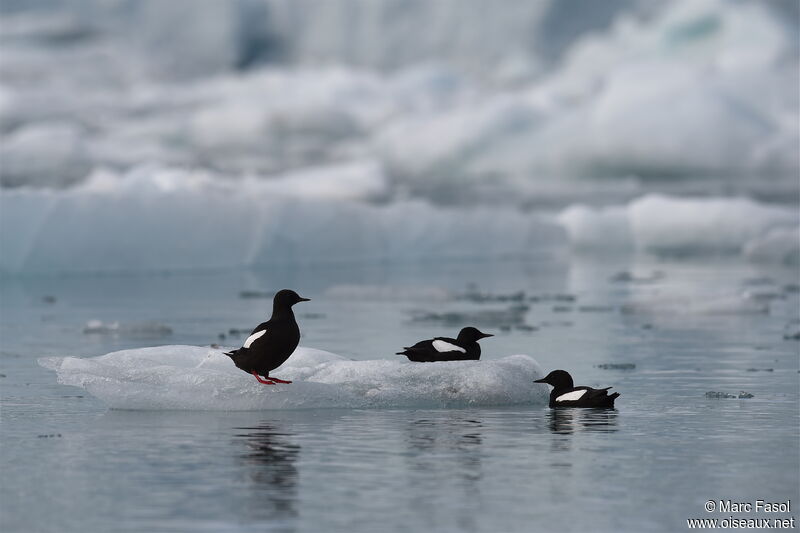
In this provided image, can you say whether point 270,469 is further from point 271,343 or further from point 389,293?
point 389,293

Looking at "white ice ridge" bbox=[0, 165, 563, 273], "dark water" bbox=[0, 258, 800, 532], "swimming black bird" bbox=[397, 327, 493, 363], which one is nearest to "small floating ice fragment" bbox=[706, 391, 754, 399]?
"dark water" bbox=[0, 258, 800, 532]

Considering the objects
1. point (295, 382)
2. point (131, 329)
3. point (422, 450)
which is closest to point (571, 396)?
point (295, 382)

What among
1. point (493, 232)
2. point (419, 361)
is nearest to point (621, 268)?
point (493, 232)

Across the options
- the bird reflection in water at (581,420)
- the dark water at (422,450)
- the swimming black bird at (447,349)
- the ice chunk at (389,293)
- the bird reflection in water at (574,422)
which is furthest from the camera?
the ice chunk at (389,293)

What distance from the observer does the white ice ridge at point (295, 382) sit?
772 cm

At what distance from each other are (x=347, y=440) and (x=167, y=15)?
1425 inches

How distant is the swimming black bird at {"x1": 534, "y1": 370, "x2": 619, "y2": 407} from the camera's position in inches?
312

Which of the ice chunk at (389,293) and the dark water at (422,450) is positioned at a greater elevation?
the ice chunk at (389,293)

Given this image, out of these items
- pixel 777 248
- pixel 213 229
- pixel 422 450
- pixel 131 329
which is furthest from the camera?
pixel 777 248

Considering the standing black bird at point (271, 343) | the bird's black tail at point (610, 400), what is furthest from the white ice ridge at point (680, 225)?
the standing black bird at point (271, 343)

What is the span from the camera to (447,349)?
8414mm

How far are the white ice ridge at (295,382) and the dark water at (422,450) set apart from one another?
0.11 meters

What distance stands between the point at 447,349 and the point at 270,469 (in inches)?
101

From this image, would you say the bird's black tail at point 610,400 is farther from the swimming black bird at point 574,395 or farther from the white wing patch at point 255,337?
the white wing patch at point 255,337
